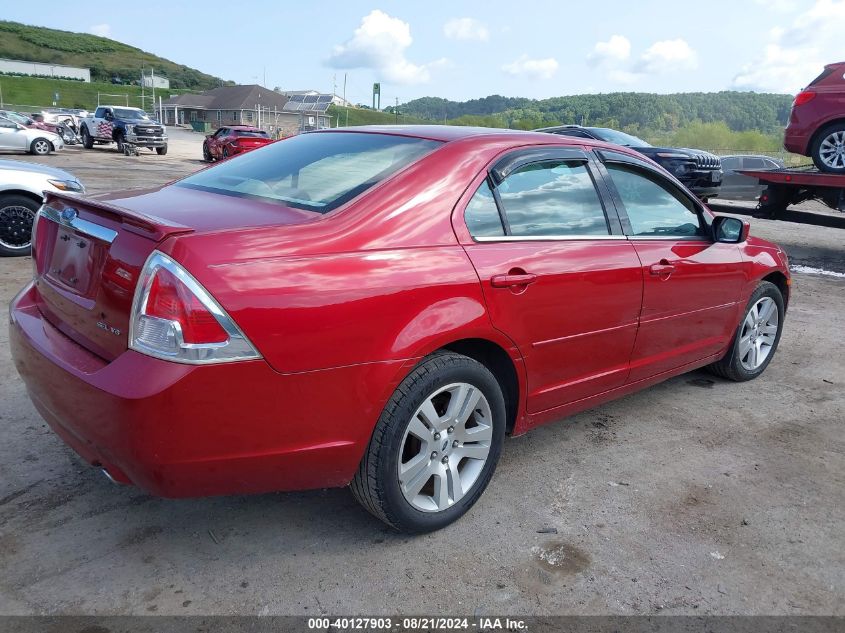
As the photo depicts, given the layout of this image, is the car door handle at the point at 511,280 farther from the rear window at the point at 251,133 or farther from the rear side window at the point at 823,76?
the rear window at the point at 251,133

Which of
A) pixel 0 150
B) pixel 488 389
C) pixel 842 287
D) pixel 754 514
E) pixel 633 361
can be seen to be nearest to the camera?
pixel 488 389

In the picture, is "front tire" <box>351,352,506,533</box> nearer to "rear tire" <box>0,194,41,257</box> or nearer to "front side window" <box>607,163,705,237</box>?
"front side window" <box>607,163,705,237</box>

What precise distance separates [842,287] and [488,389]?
24.1 ft

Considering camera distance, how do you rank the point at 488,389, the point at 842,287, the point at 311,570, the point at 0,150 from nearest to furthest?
the point at 311,570
the point at 488,389
the point at 842,287
the point at 0,150

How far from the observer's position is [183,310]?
2.14 meters

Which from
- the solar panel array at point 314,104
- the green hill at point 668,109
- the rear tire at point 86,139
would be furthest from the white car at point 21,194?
the green hill at point 668,109

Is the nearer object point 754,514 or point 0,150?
point 754,514

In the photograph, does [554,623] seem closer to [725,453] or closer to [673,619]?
[673,619]

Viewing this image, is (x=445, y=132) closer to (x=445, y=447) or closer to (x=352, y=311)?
(x=352, y=311)

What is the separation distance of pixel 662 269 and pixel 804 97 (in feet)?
→ 26.6

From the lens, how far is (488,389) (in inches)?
112

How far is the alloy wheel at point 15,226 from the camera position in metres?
7.29

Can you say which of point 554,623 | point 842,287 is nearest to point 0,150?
point 842,287

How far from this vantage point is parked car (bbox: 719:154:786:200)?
59.0 ft
